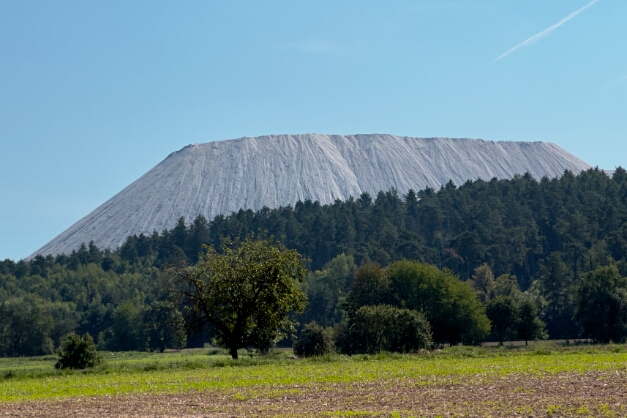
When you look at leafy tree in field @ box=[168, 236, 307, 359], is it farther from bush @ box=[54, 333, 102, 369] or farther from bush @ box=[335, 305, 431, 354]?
bush @ box=[335, 305, 431, 354]

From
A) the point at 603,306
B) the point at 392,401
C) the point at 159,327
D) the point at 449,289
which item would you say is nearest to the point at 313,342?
the point at 449,289

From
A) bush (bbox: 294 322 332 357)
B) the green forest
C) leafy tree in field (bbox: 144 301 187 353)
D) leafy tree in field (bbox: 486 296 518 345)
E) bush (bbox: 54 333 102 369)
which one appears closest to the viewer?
bush (bbox: 54 333 102 369)

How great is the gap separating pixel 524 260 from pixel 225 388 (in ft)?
523

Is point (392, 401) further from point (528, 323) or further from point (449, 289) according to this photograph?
point (528, 323)

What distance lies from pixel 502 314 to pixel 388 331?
37.8m

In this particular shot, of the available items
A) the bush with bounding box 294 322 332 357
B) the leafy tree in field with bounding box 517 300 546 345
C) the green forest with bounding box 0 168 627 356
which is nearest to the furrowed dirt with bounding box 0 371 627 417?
the green forest with bounding box 0 168 627 356

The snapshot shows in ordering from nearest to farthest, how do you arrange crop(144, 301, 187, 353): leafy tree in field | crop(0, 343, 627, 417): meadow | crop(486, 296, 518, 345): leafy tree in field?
crop(0, 343, 627, 417): meadow < crop(486, 296, 518, 345): leafy tree in field < crop(144, 301, 187, 353): leafy tree in field

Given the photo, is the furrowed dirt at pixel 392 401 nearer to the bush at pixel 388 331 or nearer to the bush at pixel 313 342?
the bush at pixel 388 331

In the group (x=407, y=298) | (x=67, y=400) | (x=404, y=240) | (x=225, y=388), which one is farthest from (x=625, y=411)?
(x=404, y=240)

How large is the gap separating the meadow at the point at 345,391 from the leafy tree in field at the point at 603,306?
203ft

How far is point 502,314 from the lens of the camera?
3939 inches

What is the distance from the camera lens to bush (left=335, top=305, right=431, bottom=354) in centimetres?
6181

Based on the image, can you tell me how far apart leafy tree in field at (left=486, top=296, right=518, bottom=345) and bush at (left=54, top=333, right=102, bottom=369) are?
6557 centimetres

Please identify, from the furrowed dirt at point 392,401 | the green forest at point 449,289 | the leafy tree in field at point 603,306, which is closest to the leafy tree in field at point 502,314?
the green forest at point 449,289
